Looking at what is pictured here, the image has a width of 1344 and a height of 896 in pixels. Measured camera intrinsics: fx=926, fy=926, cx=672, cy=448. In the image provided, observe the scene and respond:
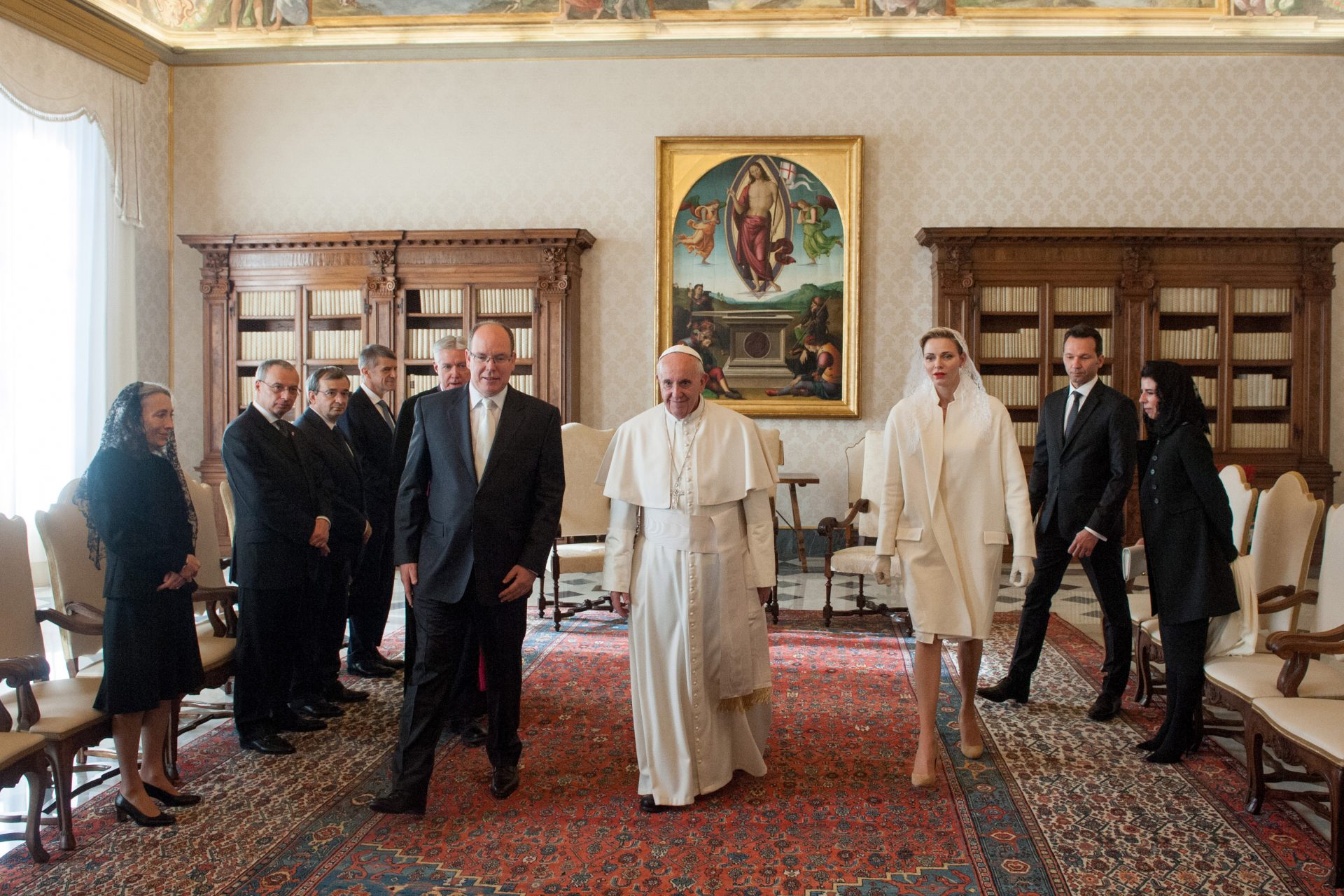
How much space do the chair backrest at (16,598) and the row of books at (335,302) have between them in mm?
5941

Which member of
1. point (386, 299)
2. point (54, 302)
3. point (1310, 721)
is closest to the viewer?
point (1310, 721)

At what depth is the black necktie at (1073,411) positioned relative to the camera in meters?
4.52

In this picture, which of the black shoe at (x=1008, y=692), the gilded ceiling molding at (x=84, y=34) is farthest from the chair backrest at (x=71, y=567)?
the gilded ceiling molding at (x=84, y=34)

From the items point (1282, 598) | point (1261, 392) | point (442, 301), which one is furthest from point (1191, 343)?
point (442, 301)

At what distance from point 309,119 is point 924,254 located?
642cm

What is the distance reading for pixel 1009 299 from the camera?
8.83m

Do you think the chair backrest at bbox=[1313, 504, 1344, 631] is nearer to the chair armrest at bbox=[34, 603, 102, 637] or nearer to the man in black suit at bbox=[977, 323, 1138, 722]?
the man in black suit at bbox=[977, 323, 1138, 722]

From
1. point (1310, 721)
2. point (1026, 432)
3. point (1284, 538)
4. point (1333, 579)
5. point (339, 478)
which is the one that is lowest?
point (1310, 721)

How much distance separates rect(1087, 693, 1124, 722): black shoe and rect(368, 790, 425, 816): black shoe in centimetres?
309

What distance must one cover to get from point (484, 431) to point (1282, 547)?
11.4ft

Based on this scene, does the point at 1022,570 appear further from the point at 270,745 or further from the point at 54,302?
the point at 54,302

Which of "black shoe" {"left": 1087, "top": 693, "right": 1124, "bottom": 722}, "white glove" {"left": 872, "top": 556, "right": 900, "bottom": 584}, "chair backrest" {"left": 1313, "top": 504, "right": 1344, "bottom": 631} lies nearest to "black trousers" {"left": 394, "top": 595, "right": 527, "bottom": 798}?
"white glove" {"left": 872, "top": 556, "right": 900, "bottom": 584}

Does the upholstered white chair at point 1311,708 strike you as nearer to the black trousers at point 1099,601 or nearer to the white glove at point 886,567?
the black trousers at point 1099,601

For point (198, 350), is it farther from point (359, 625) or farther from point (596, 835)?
point (596, 835)
